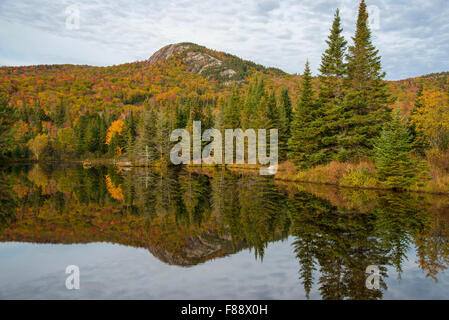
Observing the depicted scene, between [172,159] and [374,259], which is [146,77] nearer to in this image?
[172,159]

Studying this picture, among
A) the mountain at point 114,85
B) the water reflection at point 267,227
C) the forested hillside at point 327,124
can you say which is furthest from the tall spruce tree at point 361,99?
the mountain at point 114,85

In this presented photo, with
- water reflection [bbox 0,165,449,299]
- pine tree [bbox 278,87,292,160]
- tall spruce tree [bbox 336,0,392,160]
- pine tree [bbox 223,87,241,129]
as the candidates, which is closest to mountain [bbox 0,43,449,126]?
pine tree [bbox 223,87,241,129]

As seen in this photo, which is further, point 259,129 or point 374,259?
point 259,129

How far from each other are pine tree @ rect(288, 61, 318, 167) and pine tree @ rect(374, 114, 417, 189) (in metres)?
7.78

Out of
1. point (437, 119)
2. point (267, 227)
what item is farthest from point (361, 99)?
point (267, 227)

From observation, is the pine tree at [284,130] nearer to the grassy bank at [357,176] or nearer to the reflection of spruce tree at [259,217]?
the grassy bank at [357,176]

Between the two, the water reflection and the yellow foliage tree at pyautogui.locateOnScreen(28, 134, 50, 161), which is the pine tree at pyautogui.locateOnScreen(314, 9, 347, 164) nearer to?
the water reflection

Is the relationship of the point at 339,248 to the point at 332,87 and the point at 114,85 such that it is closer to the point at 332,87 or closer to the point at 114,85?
the point at 332,87

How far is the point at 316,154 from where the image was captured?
95.6ft

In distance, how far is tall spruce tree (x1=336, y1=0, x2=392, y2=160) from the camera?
27344 millimetres

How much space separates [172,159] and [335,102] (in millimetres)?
38149

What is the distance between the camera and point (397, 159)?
22875 millimetres

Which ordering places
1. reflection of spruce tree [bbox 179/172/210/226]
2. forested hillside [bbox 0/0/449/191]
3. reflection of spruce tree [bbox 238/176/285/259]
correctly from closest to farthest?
reflection of spruce tree [bbox 238/176/285/259] < reflection of spruce tree [bbox 179/172/210/226] < forested hillside [bbox 0/0/449/191]
